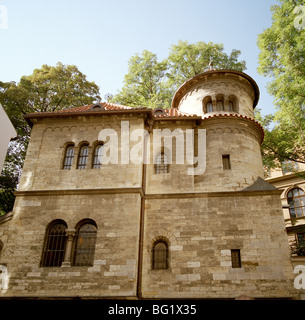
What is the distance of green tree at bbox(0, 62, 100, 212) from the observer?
20250mm

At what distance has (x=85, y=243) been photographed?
1136 cm

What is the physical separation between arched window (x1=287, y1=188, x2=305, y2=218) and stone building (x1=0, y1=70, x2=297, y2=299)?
1227 centimetres

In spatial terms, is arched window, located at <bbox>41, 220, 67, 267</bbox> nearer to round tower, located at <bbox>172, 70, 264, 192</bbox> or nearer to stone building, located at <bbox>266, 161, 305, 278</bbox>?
round tower, located at <bbox>172, 70, 264, 192</bbox>

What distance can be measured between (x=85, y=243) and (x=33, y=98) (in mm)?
13768

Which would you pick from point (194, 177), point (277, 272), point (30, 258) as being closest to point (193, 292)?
point (277, 272)

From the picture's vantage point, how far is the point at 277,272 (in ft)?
34.8

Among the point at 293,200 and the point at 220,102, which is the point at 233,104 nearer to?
the point at 220,102

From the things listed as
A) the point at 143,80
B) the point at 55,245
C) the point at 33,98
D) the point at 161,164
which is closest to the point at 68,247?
the point at 55,245

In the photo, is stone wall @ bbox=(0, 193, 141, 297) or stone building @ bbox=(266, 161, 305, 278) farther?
stone building @ bbox=(266, 161, 305, 278)

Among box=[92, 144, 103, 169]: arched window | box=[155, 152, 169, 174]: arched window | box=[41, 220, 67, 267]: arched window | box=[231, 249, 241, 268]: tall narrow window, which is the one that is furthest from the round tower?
box=[41, 220, 67, 267]: arched window

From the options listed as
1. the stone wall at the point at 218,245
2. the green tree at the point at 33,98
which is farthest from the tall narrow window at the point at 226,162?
the green tree at the point at 33,98

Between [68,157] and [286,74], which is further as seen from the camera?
[286,74]

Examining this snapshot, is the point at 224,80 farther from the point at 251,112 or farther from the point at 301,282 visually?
the point at 301,282

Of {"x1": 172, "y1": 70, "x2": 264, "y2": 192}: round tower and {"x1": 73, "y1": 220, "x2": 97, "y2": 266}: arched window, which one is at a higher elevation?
{"x1": 172, "y1": 70, "x2": 264, "y2": 192}: round tower
